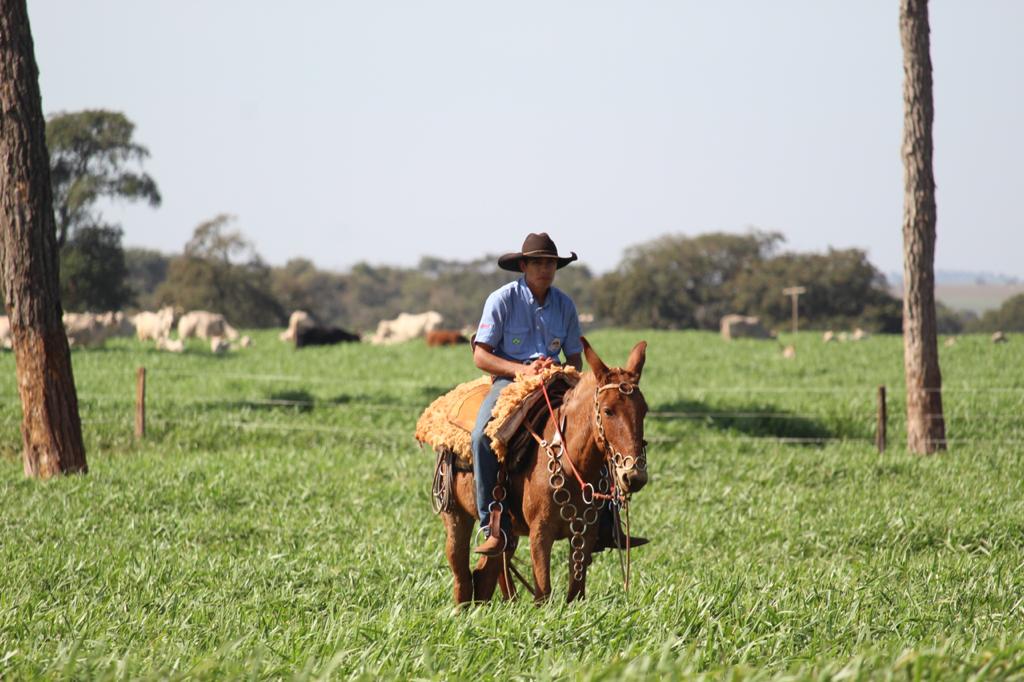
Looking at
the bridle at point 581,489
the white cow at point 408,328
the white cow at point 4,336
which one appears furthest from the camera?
the white cow at point 408,328

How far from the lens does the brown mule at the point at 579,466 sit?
6.97 metres

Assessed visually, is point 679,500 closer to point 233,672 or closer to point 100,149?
point 233,672

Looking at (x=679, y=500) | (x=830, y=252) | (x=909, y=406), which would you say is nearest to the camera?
(x=679, y=500)

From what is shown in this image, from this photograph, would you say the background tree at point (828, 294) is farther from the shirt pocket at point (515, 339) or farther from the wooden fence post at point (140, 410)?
the shirt pocket at point (515, 339)

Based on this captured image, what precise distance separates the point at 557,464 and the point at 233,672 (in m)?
3.01

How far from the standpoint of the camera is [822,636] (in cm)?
704

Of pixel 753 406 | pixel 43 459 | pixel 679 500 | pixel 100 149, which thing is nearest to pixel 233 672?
pixel 679 500

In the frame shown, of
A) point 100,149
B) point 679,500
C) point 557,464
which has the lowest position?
point 679,500

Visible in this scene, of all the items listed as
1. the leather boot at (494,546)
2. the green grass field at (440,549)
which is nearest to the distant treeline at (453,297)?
the green grass field at (440,549)

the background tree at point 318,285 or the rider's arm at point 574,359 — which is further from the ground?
the background tree at point 318,285

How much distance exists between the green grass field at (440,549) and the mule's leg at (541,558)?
0.48m

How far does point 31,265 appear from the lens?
48.0 feet

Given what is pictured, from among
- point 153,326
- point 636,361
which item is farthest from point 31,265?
point 153,326

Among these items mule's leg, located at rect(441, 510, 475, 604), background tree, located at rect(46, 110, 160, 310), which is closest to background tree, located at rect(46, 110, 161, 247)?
background tree, located at rect(46, 110, 160, 310)
